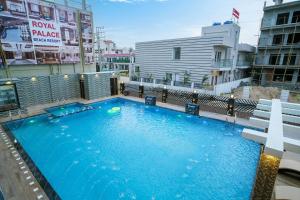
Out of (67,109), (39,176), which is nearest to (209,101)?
(67,109)

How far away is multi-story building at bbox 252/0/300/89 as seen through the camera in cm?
1952

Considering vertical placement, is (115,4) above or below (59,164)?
above

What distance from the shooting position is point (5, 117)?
10914 mm

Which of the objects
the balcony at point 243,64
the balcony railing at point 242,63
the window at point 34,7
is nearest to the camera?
the window at point 34,7

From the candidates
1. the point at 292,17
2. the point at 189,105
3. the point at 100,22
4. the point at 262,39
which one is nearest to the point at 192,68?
the point at 189,105

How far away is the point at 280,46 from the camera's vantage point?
66.7 feet

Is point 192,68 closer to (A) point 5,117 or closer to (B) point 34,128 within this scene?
(B) point 34,128

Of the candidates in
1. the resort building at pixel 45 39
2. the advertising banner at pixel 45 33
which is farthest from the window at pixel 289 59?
the advertising banner at pixel 45 33

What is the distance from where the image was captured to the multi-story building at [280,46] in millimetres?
19516

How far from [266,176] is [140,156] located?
5.89 metres

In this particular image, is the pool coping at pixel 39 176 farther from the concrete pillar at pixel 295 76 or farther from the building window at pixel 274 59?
the building window at pixel 274 59

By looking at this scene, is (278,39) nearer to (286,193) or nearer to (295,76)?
(295,76)

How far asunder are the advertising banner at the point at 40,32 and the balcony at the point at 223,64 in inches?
525

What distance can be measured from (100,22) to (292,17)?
27266 mm
